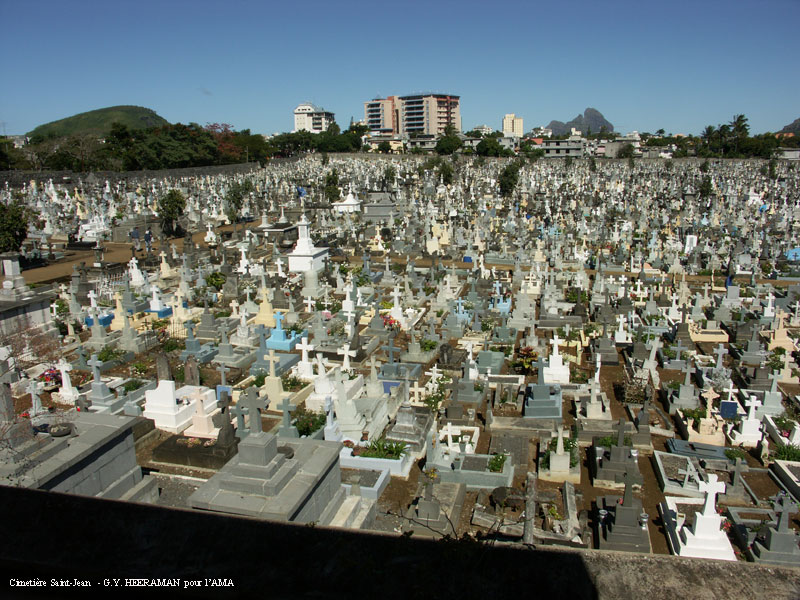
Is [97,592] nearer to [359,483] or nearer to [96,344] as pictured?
[359,483]

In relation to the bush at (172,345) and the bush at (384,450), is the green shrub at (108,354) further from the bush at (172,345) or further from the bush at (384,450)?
the bush at (384,450)

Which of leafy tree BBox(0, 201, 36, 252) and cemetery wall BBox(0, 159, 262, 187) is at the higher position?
cemetery wall BBox(0, 159, 262, 187)

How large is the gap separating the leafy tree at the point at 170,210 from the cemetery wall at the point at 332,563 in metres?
28.9

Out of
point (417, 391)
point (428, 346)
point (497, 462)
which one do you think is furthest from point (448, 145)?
point (497, 462)

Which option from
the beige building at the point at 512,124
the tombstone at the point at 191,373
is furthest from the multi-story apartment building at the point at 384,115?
the tombstone at the point at 191,373

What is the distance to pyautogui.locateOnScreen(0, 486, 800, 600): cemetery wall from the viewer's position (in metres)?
2.31

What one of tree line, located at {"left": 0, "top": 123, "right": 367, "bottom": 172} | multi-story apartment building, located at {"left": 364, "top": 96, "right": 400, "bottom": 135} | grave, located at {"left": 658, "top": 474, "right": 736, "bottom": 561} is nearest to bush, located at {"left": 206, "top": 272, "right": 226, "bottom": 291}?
grave, located at {"left": 658, "top": 474, "right": 736, "bottom": 561}

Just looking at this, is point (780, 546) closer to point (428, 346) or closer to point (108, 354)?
point (428, 346)

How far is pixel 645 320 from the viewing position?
15.6 metres

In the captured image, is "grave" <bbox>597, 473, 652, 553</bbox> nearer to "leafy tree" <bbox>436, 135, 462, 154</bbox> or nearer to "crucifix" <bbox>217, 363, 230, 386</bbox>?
"crucifix" <bbox>217, 363, 230, 386</bbox>

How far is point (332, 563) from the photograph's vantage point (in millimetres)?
2461

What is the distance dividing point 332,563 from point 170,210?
29.8 metres

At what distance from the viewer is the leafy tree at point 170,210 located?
96.5 feet

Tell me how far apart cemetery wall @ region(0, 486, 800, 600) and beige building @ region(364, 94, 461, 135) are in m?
135
